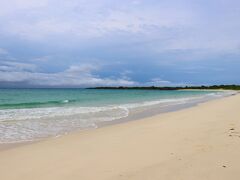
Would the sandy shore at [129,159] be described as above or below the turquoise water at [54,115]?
above

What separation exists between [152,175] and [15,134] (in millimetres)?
6457

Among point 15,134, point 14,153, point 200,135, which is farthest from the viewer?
point 15,134

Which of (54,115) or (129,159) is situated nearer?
(129,159)

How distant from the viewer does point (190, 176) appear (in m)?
4.52

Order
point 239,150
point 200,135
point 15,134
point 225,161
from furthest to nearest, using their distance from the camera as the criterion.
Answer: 1. point 15,134
2. point 200,135
3. point 239,150
4. point 225,161

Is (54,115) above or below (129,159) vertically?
below

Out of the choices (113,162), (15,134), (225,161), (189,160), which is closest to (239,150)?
(225,161)

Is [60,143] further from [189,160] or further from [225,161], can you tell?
[225,161]

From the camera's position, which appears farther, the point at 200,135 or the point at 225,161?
the point at 200,135

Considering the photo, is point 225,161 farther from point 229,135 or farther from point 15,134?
point 15,134

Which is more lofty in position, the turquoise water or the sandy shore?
the sandy shore

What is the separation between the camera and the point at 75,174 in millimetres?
4762

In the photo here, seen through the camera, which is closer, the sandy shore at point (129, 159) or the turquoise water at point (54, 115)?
the sandy shore at point (129, 159)

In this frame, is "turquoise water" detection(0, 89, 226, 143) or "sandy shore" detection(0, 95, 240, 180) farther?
"turquoise water" detection(0, 89, 226, 143)
